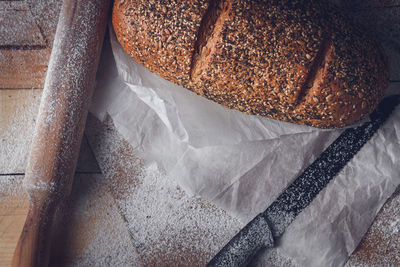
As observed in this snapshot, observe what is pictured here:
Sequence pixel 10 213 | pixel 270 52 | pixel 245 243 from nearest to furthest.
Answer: pixel 270 52, pixel 245 243, pixel 10 213

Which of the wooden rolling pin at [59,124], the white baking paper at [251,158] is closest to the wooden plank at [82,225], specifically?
the wooden rolling pin at [59,124]

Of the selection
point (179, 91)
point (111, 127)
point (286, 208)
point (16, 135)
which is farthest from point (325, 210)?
point (16, 135)

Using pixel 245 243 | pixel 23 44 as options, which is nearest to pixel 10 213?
pixel 23 44

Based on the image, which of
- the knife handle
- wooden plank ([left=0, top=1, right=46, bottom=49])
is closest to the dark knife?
the knife handle

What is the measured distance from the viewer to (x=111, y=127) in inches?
47.3

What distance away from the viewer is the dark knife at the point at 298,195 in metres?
1.07

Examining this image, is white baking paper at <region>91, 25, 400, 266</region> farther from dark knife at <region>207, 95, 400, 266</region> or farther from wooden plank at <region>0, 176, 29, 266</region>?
wooden plank at <region>0, 176, 29, 266</region>

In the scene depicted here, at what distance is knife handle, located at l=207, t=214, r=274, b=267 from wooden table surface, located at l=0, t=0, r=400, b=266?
0.12m

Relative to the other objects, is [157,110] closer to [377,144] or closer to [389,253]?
[377,144]

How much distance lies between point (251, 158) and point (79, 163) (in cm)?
63

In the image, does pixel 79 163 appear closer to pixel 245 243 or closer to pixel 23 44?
pixel 23 44

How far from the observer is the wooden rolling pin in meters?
1.02

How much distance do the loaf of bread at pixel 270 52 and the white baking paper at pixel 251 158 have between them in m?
0.13

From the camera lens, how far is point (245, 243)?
107 centimetres
